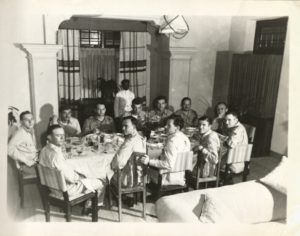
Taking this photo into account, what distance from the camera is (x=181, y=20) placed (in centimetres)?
130

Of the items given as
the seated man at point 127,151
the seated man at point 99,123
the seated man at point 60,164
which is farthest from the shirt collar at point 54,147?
the seated man at point 99,123

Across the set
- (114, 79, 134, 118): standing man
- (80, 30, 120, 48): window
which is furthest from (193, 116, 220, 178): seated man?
(80, 30, 120, 48): window

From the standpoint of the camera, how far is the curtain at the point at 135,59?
2.72 m

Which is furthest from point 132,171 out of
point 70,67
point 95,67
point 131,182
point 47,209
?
point 95,67

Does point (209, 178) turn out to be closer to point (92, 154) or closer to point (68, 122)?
point (92, 154)

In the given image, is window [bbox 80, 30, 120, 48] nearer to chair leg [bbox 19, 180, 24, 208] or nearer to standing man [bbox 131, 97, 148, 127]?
standing man [bbox 131, 97, 148, 127]

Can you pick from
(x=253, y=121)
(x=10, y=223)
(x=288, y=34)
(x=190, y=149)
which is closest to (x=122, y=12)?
(x=288, y=34)

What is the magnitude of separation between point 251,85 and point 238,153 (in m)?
0.96

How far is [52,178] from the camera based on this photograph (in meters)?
1.44

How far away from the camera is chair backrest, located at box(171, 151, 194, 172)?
1.69 meters

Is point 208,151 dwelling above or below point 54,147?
below

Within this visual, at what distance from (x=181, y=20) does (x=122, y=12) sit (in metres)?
0.27

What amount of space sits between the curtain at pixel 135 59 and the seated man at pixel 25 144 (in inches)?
53.6

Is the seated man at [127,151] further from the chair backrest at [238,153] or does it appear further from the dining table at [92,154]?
the chair backrest at [238,153]
